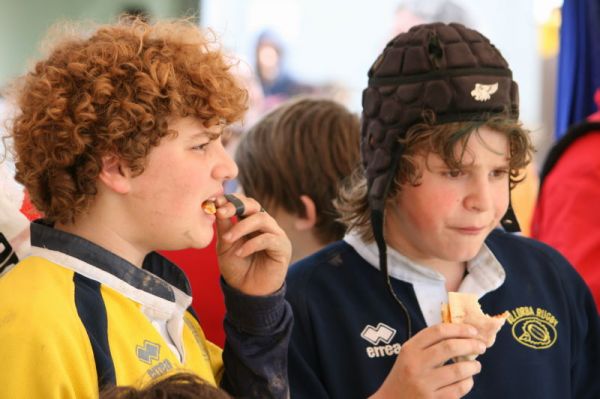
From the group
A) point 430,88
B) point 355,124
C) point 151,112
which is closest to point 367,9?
point 355,124

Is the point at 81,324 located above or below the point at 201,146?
below

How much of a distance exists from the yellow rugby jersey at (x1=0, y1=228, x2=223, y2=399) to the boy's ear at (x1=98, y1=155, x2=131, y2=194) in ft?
0.41

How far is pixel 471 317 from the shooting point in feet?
6.31

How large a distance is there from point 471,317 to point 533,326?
1.21ft

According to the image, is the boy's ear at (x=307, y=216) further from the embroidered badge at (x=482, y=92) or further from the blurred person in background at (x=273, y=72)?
the blurred person in background at (x=273, y=72)

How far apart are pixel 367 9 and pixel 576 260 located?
14.1 feet

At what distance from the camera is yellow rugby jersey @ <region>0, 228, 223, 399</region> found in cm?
152

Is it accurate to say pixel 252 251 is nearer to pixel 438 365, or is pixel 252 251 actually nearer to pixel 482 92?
pixel 438 365

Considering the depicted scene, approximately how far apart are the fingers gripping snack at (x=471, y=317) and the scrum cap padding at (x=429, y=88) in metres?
0.32

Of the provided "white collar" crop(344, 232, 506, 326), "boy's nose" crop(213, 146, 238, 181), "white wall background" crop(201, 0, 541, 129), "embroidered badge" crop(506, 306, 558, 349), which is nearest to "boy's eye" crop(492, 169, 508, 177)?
"white collar" crop(344, 232, 506, 326)

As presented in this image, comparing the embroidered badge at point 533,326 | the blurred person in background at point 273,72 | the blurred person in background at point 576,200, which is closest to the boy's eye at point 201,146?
the embroidered badge at point 533,326

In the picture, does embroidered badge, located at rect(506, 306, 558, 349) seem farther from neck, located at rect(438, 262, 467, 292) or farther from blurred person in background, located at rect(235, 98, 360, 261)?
blurred person in background, located at rect(235, 98, 360, 261)

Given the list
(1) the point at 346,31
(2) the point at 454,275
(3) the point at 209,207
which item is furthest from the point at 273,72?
(3) the point at 209,207

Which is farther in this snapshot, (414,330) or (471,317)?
(414,330)
